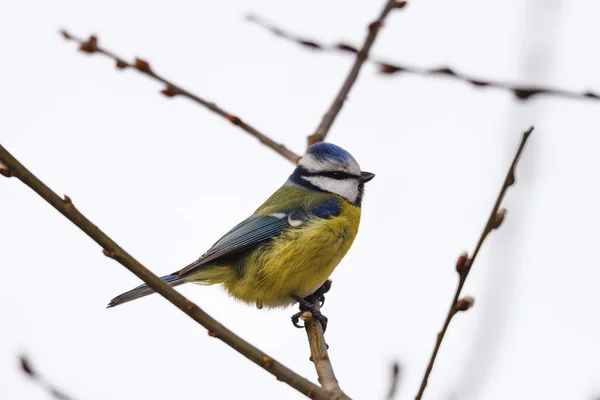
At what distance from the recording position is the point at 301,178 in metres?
5.10

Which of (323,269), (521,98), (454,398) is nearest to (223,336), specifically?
(454,398)

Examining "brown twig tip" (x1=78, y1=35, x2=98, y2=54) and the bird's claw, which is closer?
"brown twig tip" (x1=78, y1=35, x2=98, y2=54)

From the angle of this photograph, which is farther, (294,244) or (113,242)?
(294,244)

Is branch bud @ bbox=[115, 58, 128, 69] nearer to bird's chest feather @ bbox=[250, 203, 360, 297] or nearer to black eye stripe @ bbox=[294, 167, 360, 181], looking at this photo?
bird's chest feather @ bbox=[250, 203, 360, 297]

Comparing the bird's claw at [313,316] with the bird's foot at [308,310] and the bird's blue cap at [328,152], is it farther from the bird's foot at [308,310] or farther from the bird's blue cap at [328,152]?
the bird's blue cap at [328,152]

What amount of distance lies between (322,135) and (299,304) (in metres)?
1.09

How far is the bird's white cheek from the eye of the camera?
504 cm

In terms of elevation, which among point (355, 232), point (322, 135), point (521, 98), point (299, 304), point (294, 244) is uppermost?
point (322, 135)

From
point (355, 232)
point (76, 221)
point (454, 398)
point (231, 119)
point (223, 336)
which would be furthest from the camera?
point (355, 232)

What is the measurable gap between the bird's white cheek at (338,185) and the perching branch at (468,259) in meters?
3.18

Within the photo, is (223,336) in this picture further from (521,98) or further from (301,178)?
(301,178)

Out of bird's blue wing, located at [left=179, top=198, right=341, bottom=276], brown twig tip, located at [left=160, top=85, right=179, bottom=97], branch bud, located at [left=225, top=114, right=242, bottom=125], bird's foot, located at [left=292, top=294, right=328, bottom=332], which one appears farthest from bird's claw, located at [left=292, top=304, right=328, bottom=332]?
brown twig tip, located at [left=160, top=85, right=179, bottom=97]

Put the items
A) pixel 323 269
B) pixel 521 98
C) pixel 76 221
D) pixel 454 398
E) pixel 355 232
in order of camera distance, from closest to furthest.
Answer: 1. pixel 521 98
2. pixel 454 398
3. pixel 76 221
4. pixel 323 269
5. pixel 355 232

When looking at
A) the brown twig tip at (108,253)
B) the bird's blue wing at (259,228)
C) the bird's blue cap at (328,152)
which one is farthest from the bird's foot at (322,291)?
the brown twig tip at (108,253)
